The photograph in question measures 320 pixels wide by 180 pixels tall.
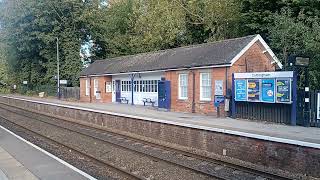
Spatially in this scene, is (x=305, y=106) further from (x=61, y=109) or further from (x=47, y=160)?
(x=61, y=109)

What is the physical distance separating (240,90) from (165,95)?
6990 mm

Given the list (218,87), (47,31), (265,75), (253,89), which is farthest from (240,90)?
(47,31)

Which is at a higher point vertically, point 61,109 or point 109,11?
point 109,11

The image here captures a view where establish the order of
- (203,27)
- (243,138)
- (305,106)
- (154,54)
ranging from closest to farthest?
1. (243,138)
2. (305,106)
3. (154,54)
4. (203,27)

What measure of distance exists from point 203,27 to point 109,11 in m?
18.4

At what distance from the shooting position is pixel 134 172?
34.3 feet

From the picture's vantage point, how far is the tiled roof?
22297 millimetres

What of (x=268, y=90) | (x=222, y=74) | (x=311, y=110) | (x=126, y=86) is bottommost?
(x=311, y=110)

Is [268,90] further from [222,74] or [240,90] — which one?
[222,74]

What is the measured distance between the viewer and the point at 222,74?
21.4 m

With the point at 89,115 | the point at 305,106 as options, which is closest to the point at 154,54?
the point at 89,115

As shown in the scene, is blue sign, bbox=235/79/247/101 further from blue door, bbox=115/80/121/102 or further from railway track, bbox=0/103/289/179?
blue door, bbox=115/80/121/102

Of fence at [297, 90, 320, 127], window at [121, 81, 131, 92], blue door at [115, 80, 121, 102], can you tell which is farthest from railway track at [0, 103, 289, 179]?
blue door at [115, 80, 121, 102]

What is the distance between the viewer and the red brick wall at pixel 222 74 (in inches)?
837
